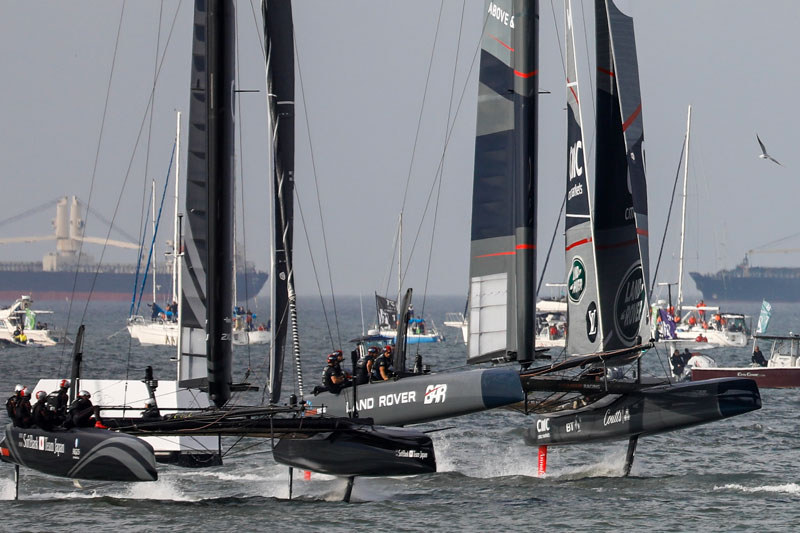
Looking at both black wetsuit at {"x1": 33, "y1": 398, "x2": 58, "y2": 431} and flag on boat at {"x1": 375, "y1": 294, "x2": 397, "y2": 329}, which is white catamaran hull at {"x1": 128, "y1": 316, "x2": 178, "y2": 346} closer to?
flag on boat at {"x1": 375, "y1": 294, "x2": 397, "y2": 329}

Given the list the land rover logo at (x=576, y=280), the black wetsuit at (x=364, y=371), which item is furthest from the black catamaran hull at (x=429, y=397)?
the land rover logo at (x=576, y=280)

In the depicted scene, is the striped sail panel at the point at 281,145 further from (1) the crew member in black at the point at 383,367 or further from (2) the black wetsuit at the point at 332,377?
(1) the crew member in black at the point at 383,367

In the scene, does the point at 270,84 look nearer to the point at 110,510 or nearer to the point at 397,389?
the point at 397,389

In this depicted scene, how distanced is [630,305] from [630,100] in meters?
3.31

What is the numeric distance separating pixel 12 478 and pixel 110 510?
3.51 m

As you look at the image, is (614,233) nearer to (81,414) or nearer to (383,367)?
(383,367)

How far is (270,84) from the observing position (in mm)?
19750

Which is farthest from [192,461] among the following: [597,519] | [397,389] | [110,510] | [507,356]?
[597,519]

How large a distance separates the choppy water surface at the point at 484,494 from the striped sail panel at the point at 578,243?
2.40 m

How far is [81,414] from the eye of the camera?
17.4 metres

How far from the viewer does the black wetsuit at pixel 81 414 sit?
57.1 ft

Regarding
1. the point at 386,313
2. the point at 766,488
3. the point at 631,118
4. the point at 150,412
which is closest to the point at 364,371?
the point at 150,412

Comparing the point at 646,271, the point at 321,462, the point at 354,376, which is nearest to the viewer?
the point at 321,462

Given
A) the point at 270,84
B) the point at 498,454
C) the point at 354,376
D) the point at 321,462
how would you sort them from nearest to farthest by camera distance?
1. the point at 321,462
2. the point at 354,376
3. the point at 270,84
4. the point at 498,454
